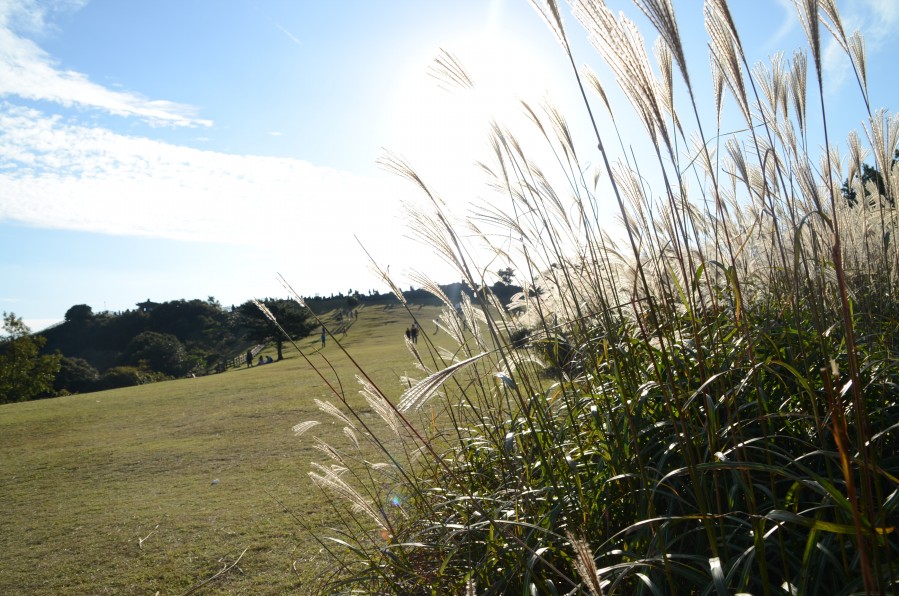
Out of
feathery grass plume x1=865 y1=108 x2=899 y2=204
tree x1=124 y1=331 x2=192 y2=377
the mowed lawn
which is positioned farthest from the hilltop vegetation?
feathery grass plume x1=865 y1=108 x2=899 y2=204

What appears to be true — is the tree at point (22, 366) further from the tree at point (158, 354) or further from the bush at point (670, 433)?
the bush at point (670, 433)

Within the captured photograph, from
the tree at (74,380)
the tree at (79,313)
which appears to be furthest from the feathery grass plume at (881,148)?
the tree at (79,313)

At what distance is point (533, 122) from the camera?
179 cm

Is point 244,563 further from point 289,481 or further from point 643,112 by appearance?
point 643,112

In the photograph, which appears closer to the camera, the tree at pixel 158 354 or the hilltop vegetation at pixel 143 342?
the hilltop vegetation at pixel 143 342

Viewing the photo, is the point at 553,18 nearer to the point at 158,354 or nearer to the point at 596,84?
the point at 596,84

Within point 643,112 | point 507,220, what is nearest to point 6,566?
point 507,220

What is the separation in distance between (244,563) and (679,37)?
2.56 meters

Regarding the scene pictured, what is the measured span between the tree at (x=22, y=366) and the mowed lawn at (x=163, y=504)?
31.4 metres

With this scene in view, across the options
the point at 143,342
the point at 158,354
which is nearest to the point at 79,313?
the point at 143,342

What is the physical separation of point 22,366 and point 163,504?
38.0 meters

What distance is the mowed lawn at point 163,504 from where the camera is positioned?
246cm

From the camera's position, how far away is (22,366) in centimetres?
3338

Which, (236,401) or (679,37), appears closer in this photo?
(679,37)
